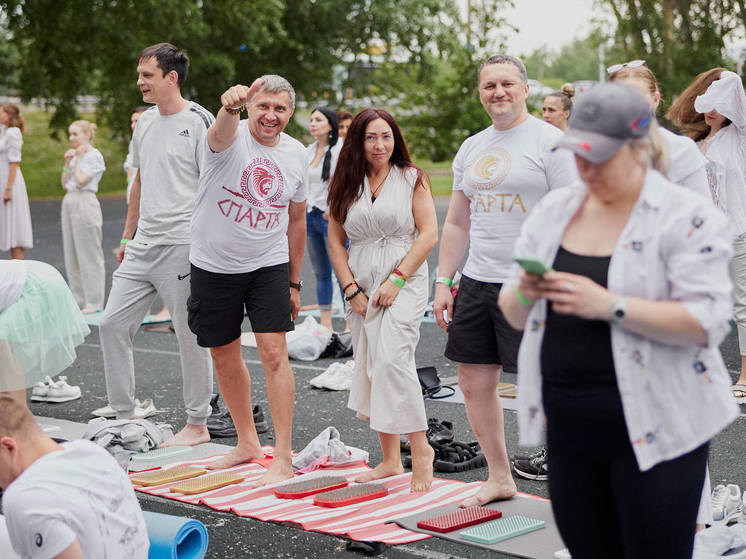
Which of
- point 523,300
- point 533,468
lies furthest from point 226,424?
point 523,300

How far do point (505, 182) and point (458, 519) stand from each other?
5.11ft

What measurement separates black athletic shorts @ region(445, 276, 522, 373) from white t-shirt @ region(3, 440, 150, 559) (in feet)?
6.63

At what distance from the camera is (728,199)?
681 centimetres

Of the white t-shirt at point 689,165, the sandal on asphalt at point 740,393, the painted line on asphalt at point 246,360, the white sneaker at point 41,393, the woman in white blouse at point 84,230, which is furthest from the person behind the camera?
the woman in white blouse at point 84,230

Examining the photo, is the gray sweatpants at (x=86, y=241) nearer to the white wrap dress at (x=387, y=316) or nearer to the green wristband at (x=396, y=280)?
the white wrap dress at (x=387, y=316)

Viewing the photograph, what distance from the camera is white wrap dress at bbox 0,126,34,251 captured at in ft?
40.4

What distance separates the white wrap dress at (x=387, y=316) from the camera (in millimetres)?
5324

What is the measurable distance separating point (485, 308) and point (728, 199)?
9.38 feet

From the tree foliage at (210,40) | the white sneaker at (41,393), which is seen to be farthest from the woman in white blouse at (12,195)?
the tree foliage at (210,40)

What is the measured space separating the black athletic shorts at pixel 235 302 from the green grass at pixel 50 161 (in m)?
27.2

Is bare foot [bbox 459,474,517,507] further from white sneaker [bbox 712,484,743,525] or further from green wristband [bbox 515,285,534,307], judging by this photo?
green wristband [bbox 515,285,534,307]

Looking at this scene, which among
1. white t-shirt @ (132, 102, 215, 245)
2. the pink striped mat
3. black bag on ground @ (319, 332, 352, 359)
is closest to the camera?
the pink striped mat

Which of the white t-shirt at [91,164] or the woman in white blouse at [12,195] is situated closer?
the white t-shirt at [91,164]

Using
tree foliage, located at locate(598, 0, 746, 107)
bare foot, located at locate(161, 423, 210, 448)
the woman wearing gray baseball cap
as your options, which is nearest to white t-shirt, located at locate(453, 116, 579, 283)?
the woman wearing gray baseball cap
